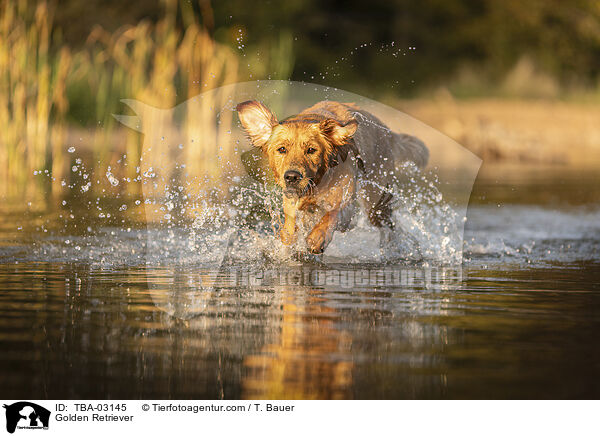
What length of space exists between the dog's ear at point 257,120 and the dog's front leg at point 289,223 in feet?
1.69

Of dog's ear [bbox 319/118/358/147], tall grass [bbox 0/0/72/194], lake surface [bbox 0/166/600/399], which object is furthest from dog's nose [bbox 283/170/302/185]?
tall grass [bbox 0/0/72/194]

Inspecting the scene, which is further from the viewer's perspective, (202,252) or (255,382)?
(202,252)

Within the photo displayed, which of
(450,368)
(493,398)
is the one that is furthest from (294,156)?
(493,398)

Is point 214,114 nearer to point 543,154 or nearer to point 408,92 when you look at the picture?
point 543,154

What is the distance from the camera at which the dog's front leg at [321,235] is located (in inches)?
325

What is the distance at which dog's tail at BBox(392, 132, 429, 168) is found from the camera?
31.8ft

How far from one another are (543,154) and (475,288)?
649 inches

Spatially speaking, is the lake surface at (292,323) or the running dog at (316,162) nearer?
the lake surface at (292,323)

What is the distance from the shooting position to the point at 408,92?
105 ft

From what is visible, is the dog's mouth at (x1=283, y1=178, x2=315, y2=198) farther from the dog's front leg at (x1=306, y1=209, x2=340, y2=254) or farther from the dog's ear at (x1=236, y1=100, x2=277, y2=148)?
the dog's ear at (x1=236, y1=100, x2=277, y2=148)

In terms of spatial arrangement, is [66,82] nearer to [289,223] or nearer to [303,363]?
[289,223]

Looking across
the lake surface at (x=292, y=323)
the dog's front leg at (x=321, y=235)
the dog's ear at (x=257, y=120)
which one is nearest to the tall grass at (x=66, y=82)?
the lake surface at (x=292, y=323)

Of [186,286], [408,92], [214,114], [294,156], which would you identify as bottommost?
[186,286]
